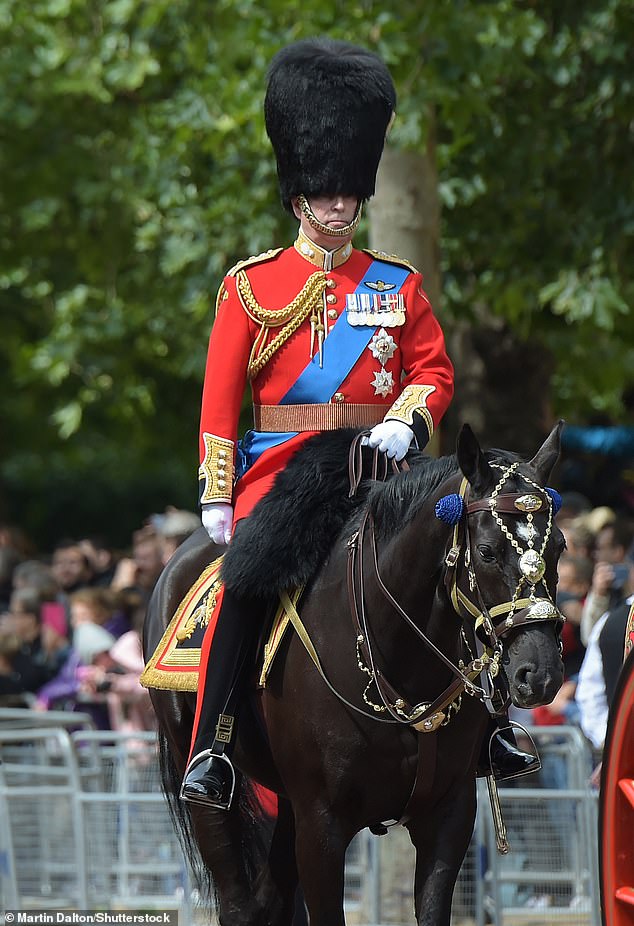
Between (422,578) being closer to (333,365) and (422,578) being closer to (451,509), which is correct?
(451,509)

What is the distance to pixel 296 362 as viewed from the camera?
5535 millimetres

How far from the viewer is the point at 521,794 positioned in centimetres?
812

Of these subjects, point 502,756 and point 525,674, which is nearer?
point 525,674

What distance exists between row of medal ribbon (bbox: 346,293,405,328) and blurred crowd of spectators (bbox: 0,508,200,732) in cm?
356

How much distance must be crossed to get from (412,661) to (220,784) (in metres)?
0.75

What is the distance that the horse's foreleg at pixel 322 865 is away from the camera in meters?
4.95

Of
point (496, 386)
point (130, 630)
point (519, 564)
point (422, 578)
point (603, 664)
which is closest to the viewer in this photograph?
point (519, 564)

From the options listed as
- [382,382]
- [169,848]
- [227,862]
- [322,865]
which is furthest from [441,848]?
[169,848]

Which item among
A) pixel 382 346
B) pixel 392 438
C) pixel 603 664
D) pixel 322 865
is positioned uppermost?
pixel 382 346

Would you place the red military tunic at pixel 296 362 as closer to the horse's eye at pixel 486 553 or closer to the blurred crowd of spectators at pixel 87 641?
the horse's eye at pixel 486 553

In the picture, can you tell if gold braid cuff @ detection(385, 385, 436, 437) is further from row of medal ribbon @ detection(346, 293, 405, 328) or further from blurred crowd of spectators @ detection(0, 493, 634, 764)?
blurred crowd of spectators @ detection(0, 493, 634, 764)

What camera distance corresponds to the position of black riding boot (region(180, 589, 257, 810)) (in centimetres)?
527

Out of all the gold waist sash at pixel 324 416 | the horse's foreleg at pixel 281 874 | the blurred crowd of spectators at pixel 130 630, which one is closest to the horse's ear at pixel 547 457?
the gold waist sash at pixel 324 416

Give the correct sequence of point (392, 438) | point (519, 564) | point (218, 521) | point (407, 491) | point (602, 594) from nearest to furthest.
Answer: point (519, 564), point (407, 491), point (392, 438), point (218, 521), point (602, 594)
